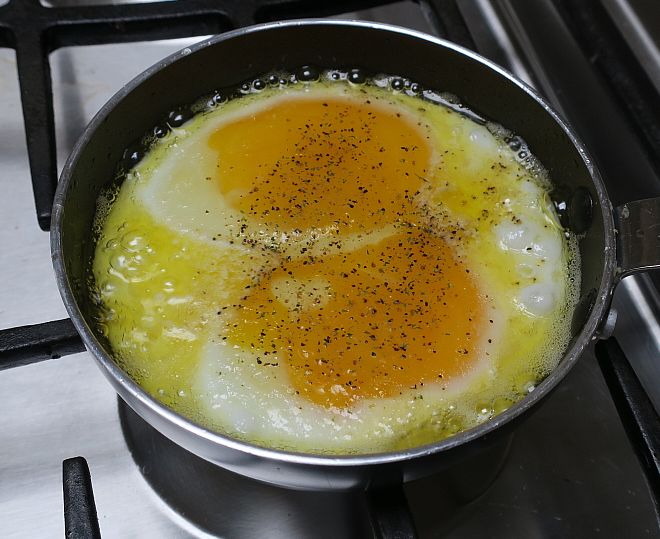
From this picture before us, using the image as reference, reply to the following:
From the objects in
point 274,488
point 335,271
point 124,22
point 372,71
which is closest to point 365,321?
point 335,271

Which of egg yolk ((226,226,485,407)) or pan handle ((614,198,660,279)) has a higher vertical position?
pan handle ((614,198,660,279))

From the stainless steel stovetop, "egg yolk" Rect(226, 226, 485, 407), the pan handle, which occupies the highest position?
the pan handle

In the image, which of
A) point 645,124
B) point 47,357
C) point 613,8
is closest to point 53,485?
point 47,357

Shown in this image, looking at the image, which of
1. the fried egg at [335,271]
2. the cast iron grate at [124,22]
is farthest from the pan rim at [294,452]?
the cast iron grate at [124,22]

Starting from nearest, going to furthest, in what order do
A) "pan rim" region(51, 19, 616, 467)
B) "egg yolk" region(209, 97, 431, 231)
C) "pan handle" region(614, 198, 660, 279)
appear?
1. "pan rim" region(51, 19, 616, 467)
2. "pan handle" region(614, 198, 660, 279)
3. "egg yolk" region(209, 97, 431, 231)

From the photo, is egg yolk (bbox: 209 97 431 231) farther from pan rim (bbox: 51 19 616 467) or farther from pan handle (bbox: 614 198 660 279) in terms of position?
pan handle (bbox: 614 198 660 279)

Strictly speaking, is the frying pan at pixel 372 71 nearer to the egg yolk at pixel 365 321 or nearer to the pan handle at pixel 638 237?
the pan handle at pixel 638 237

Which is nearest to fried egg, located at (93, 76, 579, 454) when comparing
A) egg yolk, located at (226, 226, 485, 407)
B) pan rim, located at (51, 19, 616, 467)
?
egg yolk, located at (226, 226, 485, 407)
